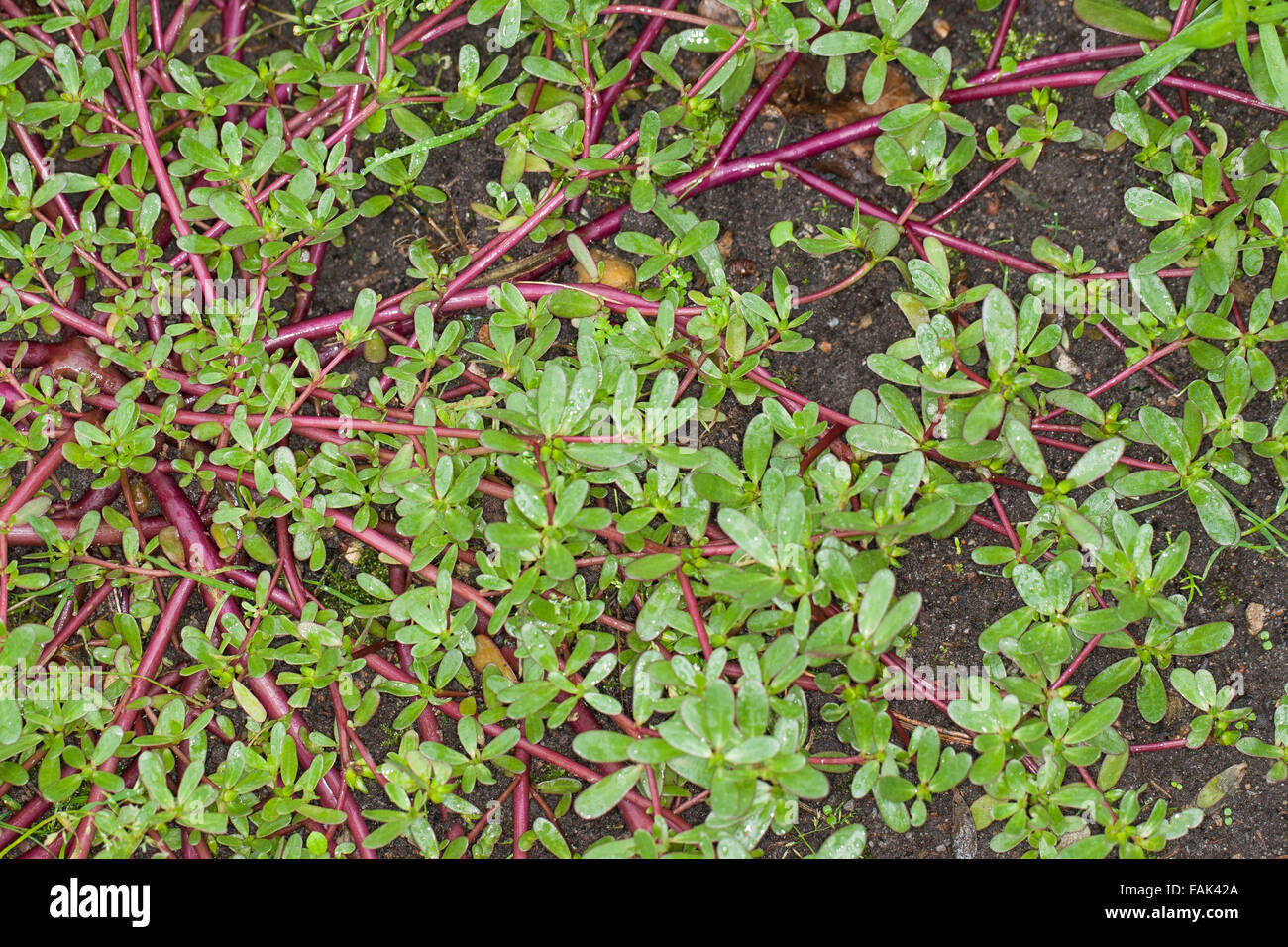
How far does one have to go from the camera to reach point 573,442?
2051mm

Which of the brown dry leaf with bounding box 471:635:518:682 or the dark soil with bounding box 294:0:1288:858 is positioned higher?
the dark soil with bounding box 294:0:1288:858

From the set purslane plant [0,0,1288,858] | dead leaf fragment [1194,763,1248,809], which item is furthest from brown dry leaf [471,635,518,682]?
dead leaf fragment [1194,763,1248,809]

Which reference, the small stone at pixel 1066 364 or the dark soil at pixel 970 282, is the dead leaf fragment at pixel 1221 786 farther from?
the small stone at pixel 1066 364

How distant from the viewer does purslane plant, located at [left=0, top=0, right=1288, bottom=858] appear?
2.05m

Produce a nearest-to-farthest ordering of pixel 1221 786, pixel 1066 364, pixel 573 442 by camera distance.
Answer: pixel 573 442, pixel 1221 786, pixel 1066 364

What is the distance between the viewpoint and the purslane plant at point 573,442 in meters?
2.05

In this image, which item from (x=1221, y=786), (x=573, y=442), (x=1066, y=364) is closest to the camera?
(x=573, y=442)

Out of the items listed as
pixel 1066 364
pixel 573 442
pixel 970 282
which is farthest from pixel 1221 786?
pixel 573 442

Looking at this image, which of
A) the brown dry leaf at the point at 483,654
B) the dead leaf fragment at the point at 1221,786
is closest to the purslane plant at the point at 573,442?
the brown dry leaf at the point at 483,654

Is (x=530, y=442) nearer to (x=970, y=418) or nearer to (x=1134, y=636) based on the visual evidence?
(x=970, y=418)

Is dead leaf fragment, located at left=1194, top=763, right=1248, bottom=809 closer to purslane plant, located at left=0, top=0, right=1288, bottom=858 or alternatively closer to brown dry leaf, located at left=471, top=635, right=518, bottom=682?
purslane plant, located at left=0, top=0, right=1288, bottom=858

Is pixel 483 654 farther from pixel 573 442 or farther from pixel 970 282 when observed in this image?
pixel 970 282

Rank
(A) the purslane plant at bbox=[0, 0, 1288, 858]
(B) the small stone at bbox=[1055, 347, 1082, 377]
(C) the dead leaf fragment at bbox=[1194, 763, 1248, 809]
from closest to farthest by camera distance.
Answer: (A) the purslane plant at bbox=[0, 0, 1288, 858]
(C) the dead leaf fragment at bbox=[1194, 763, 1248, 809]
(B) the small stone at bbox=[1055, 347, 1082, 377]

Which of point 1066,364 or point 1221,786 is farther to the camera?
point 1066,364
